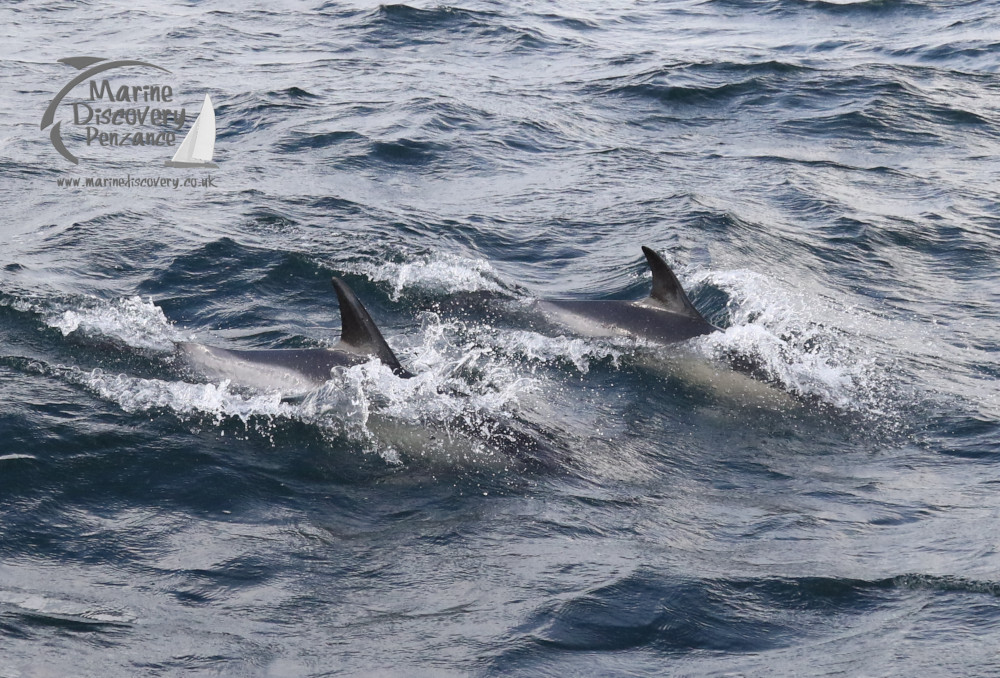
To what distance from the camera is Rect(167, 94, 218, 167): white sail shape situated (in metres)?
15.2

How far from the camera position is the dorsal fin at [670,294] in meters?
9.41

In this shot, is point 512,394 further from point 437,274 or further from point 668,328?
point 437,274

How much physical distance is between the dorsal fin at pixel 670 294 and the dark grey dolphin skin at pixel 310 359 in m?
2.52

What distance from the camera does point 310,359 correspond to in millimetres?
8172

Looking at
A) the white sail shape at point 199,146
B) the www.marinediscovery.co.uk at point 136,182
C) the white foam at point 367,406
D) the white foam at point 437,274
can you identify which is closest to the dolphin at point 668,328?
the white foam at point 437,274

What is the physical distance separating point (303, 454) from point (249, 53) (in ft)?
50.6

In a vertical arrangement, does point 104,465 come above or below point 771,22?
below

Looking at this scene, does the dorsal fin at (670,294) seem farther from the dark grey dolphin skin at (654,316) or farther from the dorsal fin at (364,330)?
the dorsal fin at (364,330)

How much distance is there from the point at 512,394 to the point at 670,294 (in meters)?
→ 1.77

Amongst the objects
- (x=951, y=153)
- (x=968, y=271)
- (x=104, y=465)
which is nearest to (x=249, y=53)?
(x=951, y=153)

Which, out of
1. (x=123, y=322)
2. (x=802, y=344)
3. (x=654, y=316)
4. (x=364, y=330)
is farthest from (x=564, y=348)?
(x=123, y=322)

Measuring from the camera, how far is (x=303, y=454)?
7566mm

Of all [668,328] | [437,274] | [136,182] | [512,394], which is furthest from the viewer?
[136,182]

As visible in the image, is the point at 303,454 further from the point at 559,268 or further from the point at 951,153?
Result: the point at 951,153
